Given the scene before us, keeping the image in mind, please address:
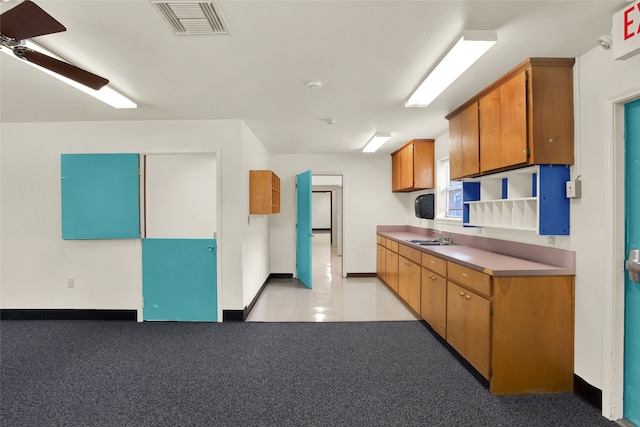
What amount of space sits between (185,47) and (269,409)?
101 inches

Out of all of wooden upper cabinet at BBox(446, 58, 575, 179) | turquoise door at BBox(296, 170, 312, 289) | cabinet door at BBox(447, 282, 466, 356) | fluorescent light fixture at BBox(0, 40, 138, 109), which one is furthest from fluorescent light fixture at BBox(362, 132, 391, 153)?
fluorescent light fixture at BBox(0, 40, 138, 109)

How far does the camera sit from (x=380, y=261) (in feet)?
18.0

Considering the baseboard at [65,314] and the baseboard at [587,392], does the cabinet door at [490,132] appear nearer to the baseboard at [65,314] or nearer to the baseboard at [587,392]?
the baseboard at [587,392]

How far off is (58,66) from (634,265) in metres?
3.63

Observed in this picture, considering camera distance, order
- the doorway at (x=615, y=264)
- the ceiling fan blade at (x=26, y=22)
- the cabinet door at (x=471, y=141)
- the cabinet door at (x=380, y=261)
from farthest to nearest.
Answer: the cabinet door at (x=380, y=261) → the cabinet door at (x=471, y=141) → the doorway at (x=615, y=264) → the ceiling fan blade at (x=26, y=22)

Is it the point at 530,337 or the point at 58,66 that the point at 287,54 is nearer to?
the point at 58,66

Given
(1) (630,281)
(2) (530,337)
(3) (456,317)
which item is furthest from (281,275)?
(1) (630,281)

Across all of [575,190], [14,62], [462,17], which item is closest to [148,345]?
[14,62]

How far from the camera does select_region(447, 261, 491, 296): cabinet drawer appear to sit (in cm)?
222

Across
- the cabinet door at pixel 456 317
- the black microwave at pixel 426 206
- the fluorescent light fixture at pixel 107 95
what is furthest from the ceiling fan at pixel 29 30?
the black microwave at pixel 426 206

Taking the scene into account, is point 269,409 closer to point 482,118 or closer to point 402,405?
point 402,405

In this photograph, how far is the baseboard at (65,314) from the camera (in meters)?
3.62

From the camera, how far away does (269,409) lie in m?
2.01

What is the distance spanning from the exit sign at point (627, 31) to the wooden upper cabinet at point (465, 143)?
1.20m
